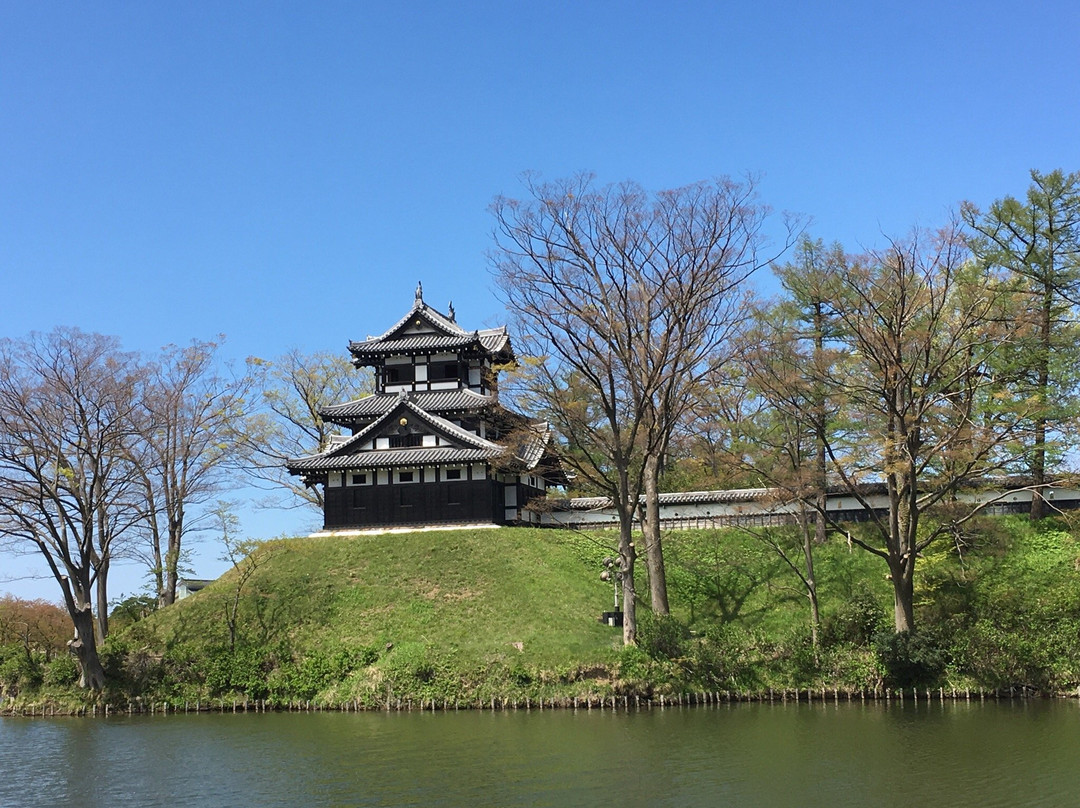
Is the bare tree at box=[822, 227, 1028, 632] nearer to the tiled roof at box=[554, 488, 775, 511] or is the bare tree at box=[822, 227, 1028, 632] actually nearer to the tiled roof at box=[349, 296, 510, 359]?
the tiled roof at box=[554, 488, 775, 511]

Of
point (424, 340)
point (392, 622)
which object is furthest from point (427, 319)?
point (392, 622)

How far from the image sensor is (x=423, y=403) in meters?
43.9

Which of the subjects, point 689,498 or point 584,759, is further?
point 689,498

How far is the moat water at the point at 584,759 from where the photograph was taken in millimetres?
15461

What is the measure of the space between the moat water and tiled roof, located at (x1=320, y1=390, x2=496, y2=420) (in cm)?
1895

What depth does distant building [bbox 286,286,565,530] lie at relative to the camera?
4050 centimetres

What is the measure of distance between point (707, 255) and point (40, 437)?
850 inches

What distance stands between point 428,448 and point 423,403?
3.30 meters

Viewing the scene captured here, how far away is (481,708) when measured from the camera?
26.9 meters

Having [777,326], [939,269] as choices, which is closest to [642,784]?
[939,269]

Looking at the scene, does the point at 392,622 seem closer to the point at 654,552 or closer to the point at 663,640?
the point at 654,552

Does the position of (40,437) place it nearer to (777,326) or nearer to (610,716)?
(610,716)

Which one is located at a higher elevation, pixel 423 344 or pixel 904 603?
pixel 423 344

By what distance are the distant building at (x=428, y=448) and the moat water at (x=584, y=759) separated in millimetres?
15472
